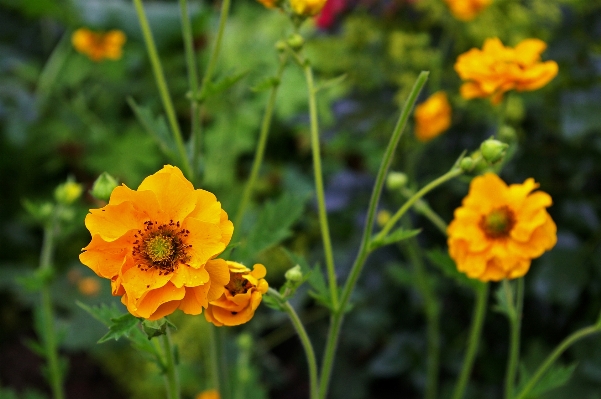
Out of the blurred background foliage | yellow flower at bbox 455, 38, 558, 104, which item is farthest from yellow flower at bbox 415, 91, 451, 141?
yellow flower at bbox 455, 38, 558, 104

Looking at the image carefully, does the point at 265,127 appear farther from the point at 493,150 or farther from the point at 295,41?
the point at 493,150

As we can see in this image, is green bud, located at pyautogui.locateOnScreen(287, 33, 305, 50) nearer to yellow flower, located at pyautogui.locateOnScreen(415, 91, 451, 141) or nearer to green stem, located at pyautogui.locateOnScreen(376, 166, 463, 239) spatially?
green stem, located at pyautogui.locateOnScreen(376, 166, 463, 239)

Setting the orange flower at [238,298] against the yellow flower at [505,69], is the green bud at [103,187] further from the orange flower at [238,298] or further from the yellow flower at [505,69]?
the yellow flower at [505,69]

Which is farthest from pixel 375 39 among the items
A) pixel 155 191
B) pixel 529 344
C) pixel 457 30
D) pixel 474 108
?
pixel 155 191

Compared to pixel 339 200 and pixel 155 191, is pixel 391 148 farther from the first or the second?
pixel 339 200

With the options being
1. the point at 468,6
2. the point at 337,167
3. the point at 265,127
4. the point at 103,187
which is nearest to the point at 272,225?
the point at 265,127

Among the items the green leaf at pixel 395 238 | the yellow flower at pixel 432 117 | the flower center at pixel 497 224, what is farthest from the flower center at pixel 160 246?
the yellow flower at pixel 432 117
